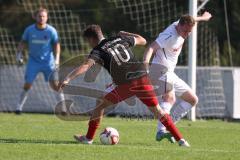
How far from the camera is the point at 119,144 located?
10227 millimetres

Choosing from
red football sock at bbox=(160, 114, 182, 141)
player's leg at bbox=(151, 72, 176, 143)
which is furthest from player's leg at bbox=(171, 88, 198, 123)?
red football sock at bbox=(160, 114, 182, 141)

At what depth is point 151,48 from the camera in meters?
Result: 10.7

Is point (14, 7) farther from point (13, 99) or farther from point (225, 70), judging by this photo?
point (225, 70)

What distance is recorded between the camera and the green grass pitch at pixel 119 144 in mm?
8867

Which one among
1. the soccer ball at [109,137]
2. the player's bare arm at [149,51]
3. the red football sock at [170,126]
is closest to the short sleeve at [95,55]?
the player's bare arm at [149,51]

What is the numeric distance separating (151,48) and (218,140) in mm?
1786

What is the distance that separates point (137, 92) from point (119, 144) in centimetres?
78

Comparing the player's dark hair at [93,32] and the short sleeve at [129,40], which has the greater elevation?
the player's dark hair at [93,32]

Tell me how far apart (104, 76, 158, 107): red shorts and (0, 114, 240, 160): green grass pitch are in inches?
24.4

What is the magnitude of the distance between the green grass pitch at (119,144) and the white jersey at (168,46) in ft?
3.91

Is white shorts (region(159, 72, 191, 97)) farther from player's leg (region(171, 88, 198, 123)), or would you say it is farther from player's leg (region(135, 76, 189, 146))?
player's leg (region(135, 76, 189, 146))

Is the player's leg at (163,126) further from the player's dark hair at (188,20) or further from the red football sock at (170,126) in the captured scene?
the player's dark hair at (188,20)

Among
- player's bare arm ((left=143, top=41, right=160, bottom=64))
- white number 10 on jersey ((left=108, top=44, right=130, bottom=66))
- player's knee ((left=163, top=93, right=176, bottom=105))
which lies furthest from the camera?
player's knee ((left=163, top=93, right=176, bottom=105))

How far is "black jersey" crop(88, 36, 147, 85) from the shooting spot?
9.77 meters
